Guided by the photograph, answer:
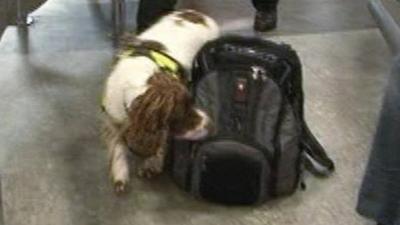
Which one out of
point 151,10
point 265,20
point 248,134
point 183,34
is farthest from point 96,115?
point 265,20

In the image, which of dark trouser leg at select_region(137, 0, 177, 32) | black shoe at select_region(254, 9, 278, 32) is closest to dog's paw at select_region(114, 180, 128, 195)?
dark trouser leg at select_region(137, 0, 177, 32)

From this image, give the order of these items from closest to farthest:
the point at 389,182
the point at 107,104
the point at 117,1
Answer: the point at 389,182, the point at 107,104, the point at 117,1

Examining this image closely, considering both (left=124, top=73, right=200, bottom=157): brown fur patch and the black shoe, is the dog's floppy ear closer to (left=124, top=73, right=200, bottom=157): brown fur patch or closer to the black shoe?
(left=124, top=73, right=200, bottom=157): brown fur patch

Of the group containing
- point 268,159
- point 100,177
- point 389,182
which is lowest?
point 100,177

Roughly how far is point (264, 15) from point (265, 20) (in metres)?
0.02

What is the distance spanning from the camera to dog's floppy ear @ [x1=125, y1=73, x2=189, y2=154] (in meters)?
1.89

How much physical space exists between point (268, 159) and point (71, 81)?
1066 mm

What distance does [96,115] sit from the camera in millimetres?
2459

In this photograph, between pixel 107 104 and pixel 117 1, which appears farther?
Answer: pixel 117 1

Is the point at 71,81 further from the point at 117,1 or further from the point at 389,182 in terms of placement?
the point at 389,182

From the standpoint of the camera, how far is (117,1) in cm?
290

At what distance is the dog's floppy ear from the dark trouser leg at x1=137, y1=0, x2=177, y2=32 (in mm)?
905

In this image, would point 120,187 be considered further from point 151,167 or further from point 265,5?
point 265,5

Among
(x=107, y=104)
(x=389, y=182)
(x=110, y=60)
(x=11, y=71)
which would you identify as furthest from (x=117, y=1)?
(x=389, y=182)
